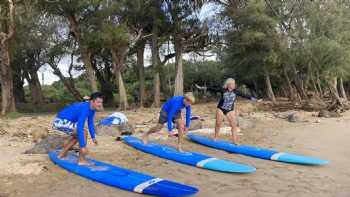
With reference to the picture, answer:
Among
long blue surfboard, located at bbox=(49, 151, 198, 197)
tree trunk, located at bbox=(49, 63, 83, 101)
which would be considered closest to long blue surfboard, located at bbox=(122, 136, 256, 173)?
long blue surfboard, located at bbox=(49, 151, 198, 197)

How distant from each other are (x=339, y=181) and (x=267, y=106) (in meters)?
20.0

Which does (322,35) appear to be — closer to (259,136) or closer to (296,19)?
(296,19)

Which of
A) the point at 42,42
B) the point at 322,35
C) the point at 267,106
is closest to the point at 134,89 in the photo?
the point at 42,42

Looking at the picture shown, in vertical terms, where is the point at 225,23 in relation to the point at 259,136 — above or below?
above

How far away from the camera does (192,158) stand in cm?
831

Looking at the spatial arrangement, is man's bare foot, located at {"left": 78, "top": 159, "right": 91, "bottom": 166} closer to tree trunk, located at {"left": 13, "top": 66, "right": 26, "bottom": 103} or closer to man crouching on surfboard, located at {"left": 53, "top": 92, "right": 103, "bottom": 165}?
man crouching on surfboard, located at {"left": 53, "top": 92, "right": 103, "bottom": 165}

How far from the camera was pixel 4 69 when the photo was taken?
2003cm

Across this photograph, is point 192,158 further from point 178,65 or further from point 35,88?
point 35,88

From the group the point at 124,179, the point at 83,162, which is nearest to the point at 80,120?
the point at 83,162

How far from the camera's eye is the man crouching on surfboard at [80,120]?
7125 mm

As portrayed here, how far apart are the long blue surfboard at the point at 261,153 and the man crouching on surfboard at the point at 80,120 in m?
3.55

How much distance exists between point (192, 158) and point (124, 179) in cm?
211

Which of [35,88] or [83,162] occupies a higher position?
[35,88]

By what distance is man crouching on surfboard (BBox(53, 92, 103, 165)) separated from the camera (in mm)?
7125
